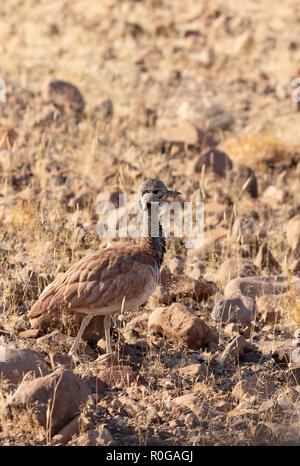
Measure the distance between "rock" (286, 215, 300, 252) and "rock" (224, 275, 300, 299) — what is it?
1032mm

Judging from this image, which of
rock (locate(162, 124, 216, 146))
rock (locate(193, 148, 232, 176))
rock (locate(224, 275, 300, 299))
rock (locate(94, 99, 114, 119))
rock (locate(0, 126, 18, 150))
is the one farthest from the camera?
rock (locate(94, 99, 114, 119))

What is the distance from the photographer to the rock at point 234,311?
6.18 m

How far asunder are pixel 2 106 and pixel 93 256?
6116 millimetres

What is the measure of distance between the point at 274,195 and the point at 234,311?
3.34m

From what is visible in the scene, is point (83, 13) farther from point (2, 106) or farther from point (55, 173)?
point (55, 173)

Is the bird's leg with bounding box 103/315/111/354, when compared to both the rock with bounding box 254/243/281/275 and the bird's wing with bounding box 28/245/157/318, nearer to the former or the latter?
the bird's wing with bounding box 28/245/157/318

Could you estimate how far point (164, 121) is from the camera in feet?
37.9

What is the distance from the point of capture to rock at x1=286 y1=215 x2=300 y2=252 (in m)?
7.64

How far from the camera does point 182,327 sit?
220 inches

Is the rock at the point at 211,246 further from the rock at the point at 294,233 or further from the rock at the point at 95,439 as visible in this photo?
the rock at the point at 95,439

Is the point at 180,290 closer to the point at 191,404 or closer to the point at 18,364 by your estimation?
→ the point at 191,404

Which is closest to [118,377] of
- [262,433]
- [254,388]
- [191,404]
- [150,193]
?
[191,404]

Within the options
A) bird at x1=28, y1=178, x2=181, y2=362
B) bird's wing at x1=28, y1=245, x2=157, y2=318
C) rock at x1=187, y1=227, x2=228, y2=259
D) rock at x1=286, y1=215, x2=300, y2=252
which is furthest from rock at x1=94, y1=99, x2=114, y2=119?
bird's wing at x1=28, y1=245, x2=157, y2=318
